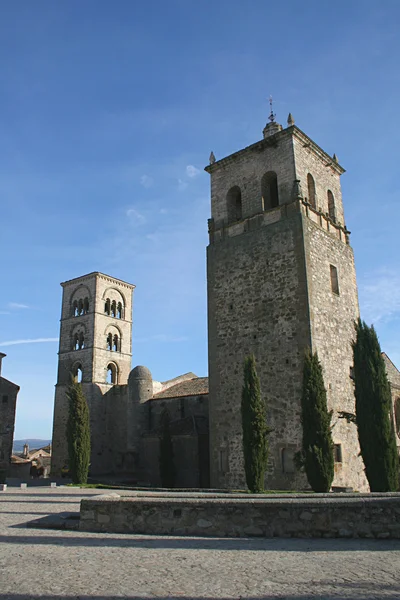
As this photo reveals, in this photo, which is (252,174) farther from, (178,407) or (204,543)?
(204,543)

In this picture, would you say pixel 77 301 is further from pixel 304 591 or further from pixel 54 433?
pixel 304 591

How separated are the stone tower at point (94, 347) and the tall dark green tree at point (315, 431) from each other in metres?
27.3

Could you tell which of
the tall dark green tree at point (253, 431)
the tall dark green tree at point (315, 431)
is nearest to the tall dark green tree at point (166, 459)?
the tall dark green tree at point (253, 431)

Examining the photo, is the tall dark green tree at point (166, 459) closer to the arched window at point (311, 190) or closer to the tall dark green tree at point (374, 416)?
the tall dark green tree at point (374, 416)

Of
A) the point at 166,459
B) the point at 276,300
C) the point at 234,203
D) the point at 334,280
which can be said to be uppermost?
the point at 234,203

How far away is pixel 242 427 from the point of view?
2039 cm

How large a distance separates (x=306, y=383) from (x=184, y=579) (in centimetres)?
1293

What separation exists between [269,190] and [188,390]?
17.3 meters

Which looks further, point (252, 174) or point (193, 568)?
point (252, 174)

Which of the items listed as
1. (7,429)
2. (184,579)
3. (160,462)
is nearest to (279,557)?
(184,579)

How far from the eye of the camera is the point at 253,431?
64.0 feet

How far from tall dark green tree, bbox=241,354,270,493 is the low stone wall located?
9723mm

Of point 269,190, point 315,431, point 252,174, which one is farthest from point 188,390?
point 315,431

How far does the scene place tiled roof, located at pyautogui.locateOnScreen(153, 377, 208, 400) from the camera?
1385 inches
